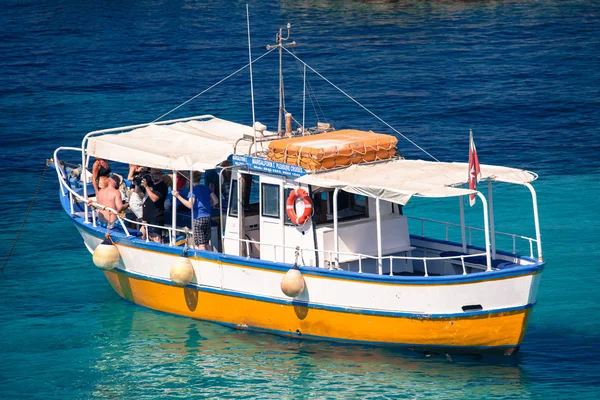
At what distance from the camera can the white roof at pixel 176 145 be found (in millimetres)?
18938

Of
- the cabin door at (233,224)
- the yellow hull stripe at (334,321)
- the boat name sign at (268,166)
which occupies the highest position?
the boat name sign at (268,166)

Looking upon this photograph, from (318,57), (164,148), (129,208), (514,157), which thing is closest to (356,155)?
(164,148)

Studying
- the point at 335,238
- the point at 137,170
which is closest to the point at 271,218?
the point at 335,238

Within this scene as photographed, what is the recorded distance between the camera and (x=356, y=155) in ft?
59.3

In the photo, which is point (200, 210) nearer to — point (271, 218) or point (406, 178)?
point (271, 218)

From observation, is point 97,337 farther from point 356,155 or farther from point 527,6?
point 527,6

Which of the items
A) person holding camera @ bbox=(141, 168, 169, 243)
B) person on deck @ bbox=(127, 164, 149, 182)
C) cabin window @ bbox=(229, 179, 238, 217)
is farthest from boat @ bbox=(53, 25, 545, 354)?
person on deck @ bbox=(127, 164, 149, 182)

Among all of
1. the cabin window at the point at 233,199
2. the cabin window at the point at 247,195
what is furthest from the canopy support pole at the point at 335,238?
the cabin window at the point at 233,199

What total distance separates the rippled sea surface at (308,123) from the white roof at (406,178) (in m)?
2.91

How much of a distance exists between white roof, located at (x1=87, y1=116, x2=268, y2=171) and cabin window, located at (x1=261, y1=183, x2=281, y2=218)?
3.46ft

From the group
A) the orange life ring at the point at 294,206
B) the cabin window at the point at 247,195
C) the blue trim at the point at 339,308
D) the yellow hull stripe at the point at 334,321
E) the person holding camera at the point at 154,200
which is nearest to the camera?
the blue trim at the point at 339,308

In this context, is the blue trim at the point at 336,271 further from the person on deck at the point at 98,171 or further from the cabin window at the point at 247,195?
the person on deck at the point at 98,171

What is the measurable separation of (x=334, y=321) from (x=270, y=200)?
2.46 metres

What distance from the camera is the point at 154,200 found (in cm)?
1983
